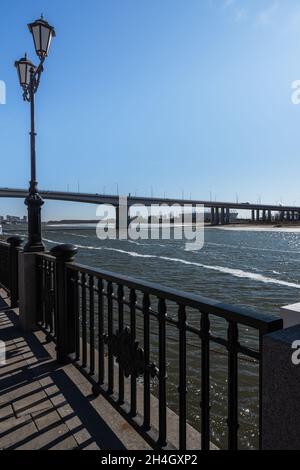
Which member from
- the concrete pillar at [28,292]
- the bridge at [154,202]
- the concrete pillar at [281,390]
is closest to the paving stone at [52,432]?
the concrete pillar at [281,390]

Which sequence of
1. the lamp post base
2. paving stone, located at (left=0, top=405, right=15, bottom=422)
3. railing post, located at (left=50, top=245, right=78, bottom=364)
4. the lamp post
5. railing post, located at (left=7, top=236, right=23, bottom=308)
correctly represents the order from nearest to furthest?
paving stone, located at (left=0, top=405, right=15, bottom=422) < railing post, located at (left=50, top=245, right=78, bottom=364) < the lamp post base < the lamp post < railing post, located at (left=7, top=236, right=23, bottom=308)

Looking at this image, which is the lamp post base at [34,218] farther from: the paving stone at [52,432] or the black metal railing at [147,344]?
the paving stone at [52,432]

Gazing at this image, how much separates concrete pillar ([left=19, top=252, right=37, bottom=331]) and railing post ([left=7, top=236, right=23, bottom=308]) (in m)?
1.21

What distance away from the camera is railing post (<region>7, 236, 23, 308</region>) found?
25.2 ft

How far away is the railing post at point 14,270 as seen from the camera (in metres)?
7.69

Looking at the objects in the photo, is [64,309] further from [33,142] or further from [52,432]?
[33,142]

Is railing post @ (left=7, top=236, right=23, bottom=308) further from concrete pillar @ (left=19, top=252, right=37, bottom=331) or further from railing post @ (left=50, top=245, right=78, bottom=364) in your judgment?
railing post @ (left=50, top=245, right=78, bottom=364)

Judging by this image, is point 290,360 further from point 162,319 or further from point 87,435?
point 87,435

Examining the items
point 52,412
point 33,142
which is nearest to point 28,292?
point 33,142

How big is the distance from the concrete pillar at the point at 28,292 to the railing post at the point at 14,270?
3.98 ft

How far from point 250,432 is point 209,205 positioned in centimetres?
11677

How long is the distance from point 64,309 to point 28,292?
5.97 ft

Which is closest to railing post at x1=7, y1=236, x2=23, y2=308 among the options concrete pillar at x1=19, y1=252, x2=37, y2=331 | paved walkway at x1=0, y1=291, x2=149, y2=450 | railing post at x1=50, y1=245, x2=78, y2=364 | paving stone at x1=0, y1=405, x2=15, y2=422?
concrete pillar at x1=19, y1=252, x2=37, y2=331

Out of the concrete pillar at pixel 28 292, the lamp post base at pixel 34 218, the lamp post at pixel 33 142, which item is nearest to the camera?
the concrete pillar at pixel 28 292
